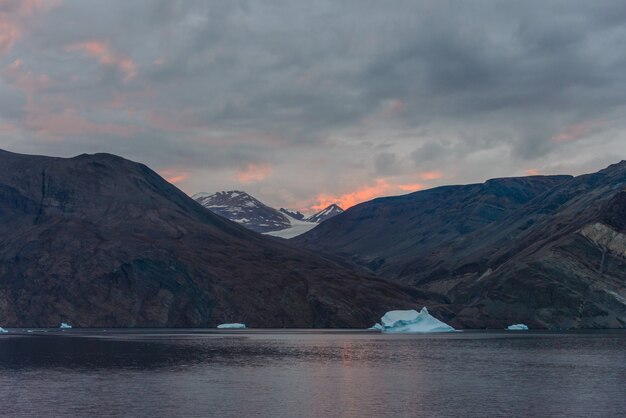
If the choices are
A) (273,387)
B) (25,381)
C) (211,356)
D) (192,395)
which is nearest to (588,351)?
(211,356)

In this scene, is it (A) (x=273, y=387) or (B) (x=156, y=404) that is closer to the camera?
(B) (x=156, y=404)

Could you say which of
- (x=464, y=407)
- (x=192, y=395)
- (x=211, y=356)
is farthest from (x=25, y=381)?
(x=464, y=407)

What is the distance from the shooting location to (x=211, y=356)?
119 metres

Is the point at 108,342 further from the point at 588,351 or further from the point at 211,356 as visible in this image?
the point at 588,351

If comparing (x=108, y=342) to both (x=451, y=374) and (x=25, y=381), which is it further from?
(x=451, y=374)

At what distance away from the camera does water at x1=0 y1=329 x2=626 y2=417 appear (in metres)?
64.1

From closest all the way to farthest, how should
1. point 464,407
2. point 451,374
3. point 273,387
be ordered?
point 464,407 → point 273,387 → point 451,374

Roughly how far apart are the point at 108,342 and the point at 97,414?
323ft

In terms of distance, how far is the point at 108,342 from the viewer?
510 ft

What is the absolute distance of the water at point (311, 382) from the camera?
210ft

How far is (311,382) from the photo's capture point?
83.6 metres

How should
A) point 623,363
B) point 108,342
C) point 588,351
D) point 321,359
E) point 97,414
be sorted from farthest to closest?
point 108,342
point 588,351
point 321,359
point 623,363
point 97,414

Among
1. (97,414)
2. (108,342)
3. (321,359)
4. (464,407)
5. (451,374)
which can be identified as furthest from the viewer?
(108,342)

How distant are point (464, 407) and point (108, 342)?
106m
